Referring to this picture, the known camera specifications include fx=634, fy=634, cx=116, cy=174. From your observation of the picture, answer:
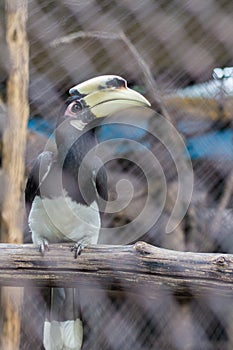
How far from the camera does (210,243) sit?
155cm

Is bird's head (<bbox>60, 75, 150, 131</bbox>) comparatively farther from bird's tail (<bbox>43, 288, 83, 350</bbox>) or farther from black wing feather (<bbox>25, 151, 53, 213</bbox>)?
bird's tail (<bbox>43, 288, 83, 350</bbox>)

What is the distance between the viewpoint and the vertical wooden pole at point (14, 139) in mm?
1235

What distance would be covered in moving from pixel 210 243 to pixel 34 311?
452mm

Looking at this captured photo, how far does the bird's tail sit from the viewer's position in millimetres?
1016

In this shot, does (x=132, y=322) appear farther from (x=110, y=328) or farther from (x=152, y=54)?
(x=152, y=54)

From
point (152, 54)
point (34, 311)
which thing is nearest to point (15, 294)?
point (34, 311)

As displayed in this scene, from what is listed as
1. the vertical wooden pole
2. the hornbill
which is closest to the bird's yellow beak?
the hornbill

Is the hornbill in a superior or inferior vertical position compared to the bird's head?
inferior

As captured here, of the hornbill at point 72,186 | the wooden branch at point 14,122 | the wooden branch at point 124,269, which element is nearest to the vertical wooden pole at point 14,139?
the wooden branch at point 14,122

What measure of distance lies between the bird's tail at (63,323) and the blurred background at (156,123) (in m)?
0.17

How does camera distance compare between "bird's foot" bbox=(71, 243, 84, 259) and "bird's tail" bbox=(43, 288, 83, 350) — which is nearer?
"bird's foot" bbox=(71, 243, 84, 259)

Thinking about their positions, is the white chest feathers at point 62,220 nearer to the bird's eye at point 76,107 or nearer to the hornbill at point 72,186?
the hornbill at point 72,186

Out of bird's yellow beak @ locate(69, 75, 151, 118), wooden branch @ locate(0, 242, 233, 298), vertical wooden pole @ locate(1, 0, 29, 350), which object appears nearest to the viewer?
wooden branch @ locate(0, 242, 233, 298)

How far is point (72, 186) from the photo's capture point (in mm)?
1039
